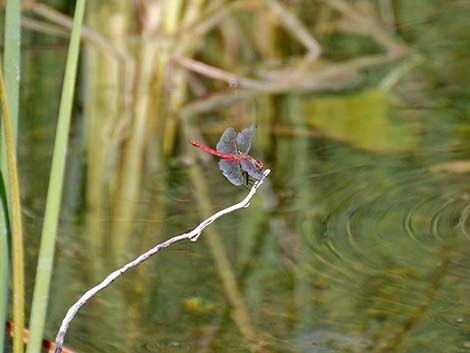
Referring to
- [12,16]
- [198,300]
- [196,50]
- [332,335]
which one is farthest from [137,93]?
[12,16]

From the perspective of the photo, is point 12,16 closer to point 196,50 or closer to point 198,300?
point 198,300

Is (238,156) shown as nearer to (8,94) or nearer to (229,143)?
(229,143)

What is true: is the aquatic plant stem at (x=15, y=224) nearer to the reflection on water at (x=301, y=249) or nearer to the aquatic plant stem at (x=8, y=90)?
the aquatic plant stem at (x=8, y=90)

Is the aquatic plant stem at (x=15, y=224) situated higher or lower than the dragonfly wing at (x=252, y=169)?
lower

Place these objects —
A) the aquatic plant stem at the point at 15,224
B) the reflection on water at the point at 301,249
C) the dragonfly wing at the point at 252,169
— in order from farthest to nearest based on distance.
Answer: the reflection on water at the point at 301,249
the dragonfly wing at the point at 252,169
the aquatic plant stem at the point at 15,224

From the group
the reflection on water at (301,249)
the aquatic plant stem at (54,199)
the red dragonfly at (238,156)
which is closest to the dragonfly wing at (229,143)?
the red dragonfly at (238,156)

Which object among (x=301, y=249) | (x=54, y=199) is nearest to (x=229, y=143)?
(x=54, y=199)
